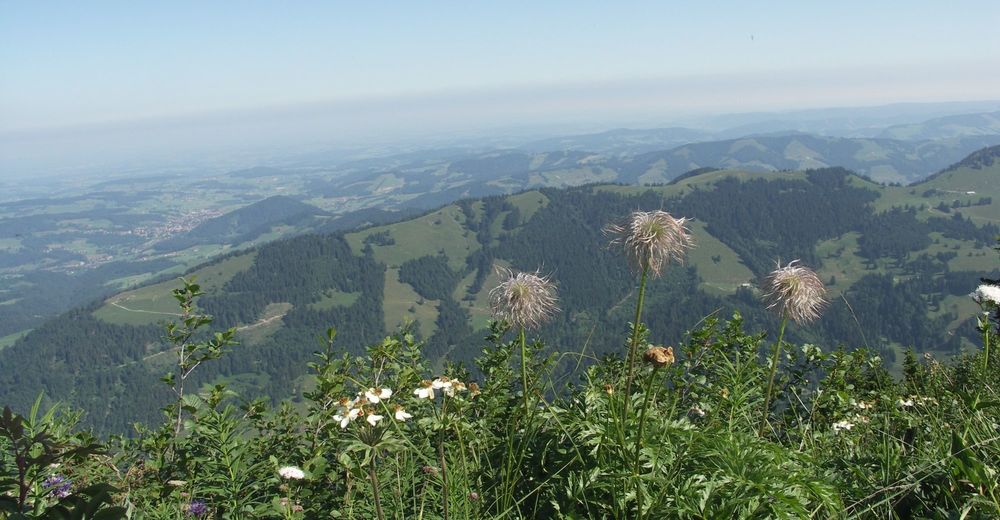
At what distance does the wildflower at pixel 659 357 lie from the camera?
2.57 meters

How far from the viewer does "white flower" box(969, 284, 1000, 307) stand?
4320 mm

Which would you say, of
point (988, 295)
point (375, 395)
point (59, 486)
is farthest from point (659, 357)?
point (59, 486)

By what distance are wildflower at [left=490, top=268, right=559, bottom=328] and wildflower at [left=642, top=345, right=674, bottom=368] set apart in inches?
42.4

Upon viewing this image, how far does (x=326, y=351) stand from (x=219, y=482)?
1536 mm

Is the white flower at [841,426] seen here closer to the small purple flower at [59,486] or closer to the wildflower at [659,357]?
the wildflower at [659,357]

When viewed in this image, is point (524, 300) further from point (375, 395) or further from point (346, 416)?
point (346, 416)

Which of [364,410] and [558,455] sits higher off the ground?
[364,410]

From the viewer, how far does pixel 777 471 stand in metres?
3.16

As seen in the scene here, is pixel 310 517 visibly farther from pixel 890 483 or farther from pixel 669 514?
pixel 890 483

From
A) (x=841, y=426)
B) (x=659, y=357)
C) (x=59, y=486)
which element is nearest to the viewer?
(x=659, y=357)

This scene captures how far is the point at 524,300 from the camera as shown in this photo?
3719 millimetres

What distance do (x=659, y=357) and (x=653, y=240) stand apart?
91 centimetres

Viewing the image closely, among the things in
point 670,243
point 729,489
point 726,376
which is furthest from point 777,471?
point 726,376

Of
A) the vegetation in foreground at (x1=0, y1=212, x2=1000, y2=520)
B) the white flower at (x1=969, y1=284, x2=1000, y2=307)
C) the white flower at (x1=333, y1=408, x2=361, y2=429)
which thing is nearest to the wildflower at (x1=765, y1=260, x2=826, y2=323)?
the vegetation in foreground at (x1=0, y1=212, x2=1000, y2=520)
